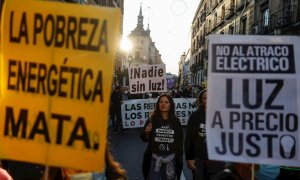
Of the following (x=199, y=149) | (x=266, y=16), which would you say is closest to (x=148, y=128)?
(x=199, y=149)

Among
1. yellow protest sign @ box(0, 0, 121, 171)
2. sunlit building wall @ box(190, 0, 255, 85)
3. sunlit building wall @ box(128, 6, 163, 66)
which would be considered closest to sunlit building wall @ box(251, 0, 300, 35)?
sunlit building wall @ box(190, 0, 255, 85)

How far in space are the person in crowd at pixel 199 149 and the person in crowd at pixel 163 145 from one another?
0.19 meters

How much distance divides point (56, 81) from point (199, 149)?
2963 mm

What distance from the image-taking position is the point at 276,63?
3.63 meters

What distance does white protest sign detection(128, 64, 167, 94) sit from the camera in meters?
11.4

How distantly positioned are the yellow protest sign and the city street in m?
5.09

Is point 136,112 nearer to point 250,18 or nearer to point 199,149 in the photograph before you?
point 199,149

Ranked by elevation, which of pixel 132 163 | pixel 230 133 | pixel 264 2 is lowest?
pixel 132 163

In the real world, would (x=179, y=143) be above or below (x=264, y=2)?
below

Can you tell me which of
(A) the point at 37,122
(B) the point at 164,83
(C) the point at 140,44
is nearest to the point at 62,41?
(A) the point at 37,122

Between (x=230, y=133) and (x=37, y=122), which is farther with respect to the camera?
(x=230, y=133)

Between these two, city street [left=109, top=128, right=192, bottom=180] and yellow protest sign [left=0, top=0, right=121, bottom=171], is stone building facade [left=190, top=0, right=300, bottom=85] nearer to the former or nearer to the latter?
city street [left=109, top=128, right=192, bottom=180]

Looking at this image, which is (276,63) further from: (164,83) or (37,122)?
(164,83)

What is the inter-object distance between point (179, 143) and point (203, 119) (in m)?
0.44
